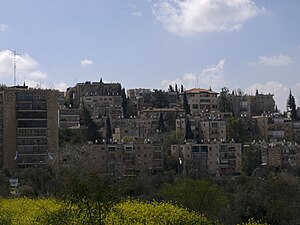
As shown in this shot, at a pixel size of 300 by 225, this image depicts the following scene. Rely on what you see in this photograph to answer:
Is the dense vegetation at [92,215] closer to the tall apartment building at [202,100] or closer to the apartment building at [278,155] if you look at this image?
the apartment building at [278,155]

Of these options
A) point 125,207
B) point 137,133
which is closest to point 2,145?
point 137,133

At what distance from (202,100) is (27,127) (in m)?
41.1

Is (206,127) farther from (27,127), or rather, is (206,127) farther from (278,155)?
(27,127)

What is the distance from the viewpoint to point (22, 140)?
56.5 metres

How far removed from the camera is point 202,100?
93188mm

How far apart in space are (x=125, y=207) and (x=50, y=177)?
73.7 ft

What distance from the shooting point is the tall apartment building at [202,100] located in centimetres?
9281

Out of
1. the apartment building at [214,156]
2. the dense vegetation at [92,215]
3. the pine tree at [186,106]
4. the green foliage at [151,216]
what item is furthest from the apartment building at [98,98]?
the green foliage at [151,216]

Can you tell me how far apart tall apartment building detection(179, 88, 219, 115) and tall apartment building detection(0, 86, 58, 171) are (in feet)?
124

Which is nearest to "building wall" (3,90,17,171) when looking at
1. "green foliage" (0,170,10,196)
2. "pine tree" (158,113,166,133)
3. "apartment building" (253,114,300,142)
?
"green foliage" (0,170,10,196)

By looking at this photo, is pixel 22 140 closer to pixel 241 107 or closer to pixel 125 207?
pixel 125 207

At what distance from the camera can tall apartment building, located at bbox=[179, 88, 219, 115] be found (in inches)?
3654

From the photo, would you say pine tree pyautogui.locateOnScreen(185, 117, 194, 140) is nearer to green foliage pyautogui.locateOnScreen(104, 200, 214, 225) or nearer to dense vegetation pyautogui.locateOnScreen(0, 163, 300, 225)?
dense vegetation pyautogui.locateOnScreen(0, 163, 300, 225)

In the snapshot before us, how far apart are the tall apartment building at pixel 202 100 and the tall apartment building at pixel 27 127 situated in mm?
37814
